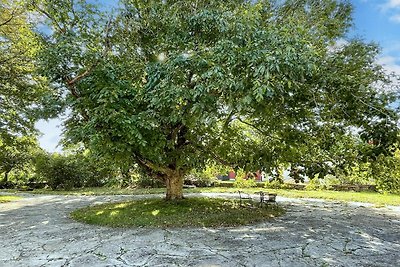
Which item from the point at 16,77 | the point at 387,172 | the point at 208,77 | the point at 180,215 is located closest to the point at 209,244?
the point at 180,215

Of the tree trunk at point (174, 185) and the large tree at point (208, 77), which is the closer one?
the large tree at point (208, 77)

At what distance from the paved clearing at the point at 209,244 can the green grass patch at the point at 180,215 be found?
42 centimetres

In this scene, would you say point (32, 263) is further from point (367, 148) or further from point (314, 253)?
point (367, 148)

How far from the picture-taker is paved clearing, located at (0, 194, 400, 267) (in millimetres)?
4430

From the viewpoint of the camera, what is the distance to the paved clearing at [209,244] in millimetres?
4430

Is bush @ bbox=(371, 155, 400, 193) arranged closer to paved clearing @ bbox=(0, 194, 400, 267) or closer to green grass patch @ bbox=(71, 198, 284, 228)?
paved clearing @ bbox=(0, 194, 400, 267)

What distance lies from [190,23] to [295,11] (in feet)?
10.3

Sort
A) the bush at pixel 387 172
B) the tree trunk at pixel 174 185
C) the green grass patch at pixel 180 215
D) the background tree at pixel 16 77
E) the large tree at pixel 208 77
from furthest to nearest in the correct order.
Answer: the background tree at pixel 16 77 < the tree trunk at pixel 174 185 < the bush at pixel 387 172 < the green grass patch at pixel 180 215 < the large tree at pixel 208 77

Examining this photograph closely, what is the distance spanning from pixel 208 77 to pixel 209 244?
112 inches

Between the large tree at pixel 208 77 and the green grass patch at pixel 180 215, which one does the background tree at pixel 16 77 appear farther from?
the green grass patch at pixel 180 215

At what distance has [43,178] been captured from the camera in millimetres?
17500

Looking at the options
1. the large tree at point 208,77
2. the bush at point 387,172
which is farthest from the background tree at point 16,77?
the bush at point 387,172

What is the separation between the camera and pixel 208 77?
5328 millimetres

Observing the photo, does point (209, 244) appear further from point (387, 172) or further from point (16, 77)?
point (16, 77)
